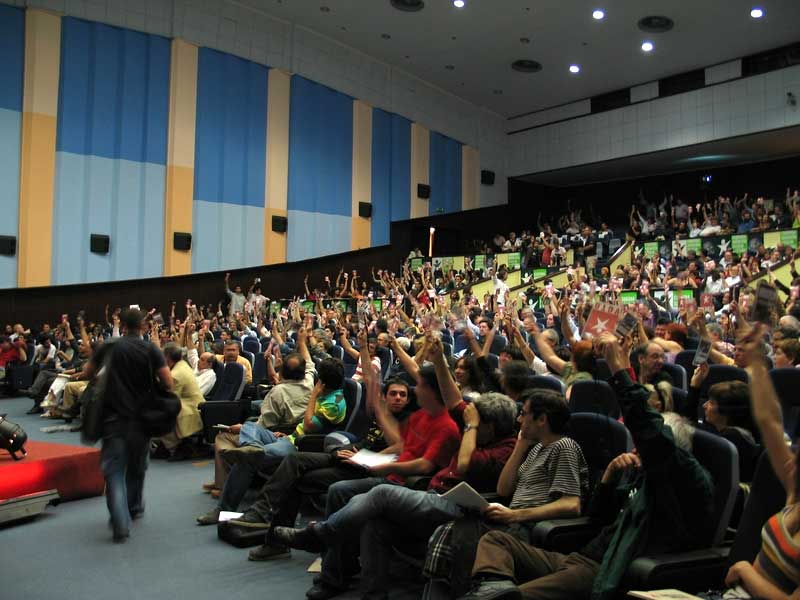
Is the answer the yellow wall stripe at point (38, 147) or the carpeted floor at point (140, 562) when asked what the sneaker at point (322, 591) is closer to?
the carpeted floor at point (140, 562)

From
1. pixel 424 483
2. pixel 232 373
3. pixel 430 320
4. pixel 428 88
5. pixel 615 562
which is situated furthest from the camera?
pixel 428 88

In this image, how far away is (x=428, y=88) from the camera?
2052cm

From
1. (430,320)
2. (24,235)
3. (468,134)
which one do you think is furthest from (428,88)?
(430,320)

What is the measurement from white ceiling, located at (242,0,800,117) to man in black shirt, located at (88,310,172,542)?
516 inches

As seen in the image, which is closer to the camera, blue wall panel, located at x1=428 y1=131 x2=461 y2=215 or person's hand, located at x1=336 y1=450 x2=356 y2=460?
person's hand, located at x1=336 y1=450 x2=356 y2=460

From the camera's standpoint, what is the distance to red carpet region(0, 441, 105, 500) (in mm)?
4266

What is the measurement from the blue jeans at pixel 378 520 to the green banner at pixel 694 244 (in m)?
11.3

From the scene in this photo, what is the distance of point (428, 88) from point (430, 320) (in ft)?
58.1

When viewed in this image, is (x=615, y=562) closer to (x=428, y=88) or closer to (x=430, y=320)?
(x=430, y=320)

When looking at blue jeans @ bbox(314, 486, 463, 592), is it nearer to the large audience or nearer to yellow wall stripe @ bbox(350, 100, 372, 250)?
the large audience

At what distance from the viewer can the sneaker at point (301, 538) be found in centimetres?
322

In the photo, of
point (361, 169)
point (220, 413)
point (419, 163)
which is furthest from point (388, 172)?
point (220, 413)

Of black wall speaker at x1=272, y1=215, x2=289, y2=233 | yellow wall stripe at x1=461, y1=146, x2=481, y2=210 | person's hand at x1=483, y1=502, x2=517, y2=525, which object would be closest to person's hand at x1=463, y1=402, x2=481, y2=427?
person's hand at x1=483, y1=502, x2=517, y2=525

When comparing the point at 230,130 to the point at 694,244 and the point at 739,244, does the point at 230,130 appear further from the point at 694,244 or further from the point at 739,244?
the point at 739,244
